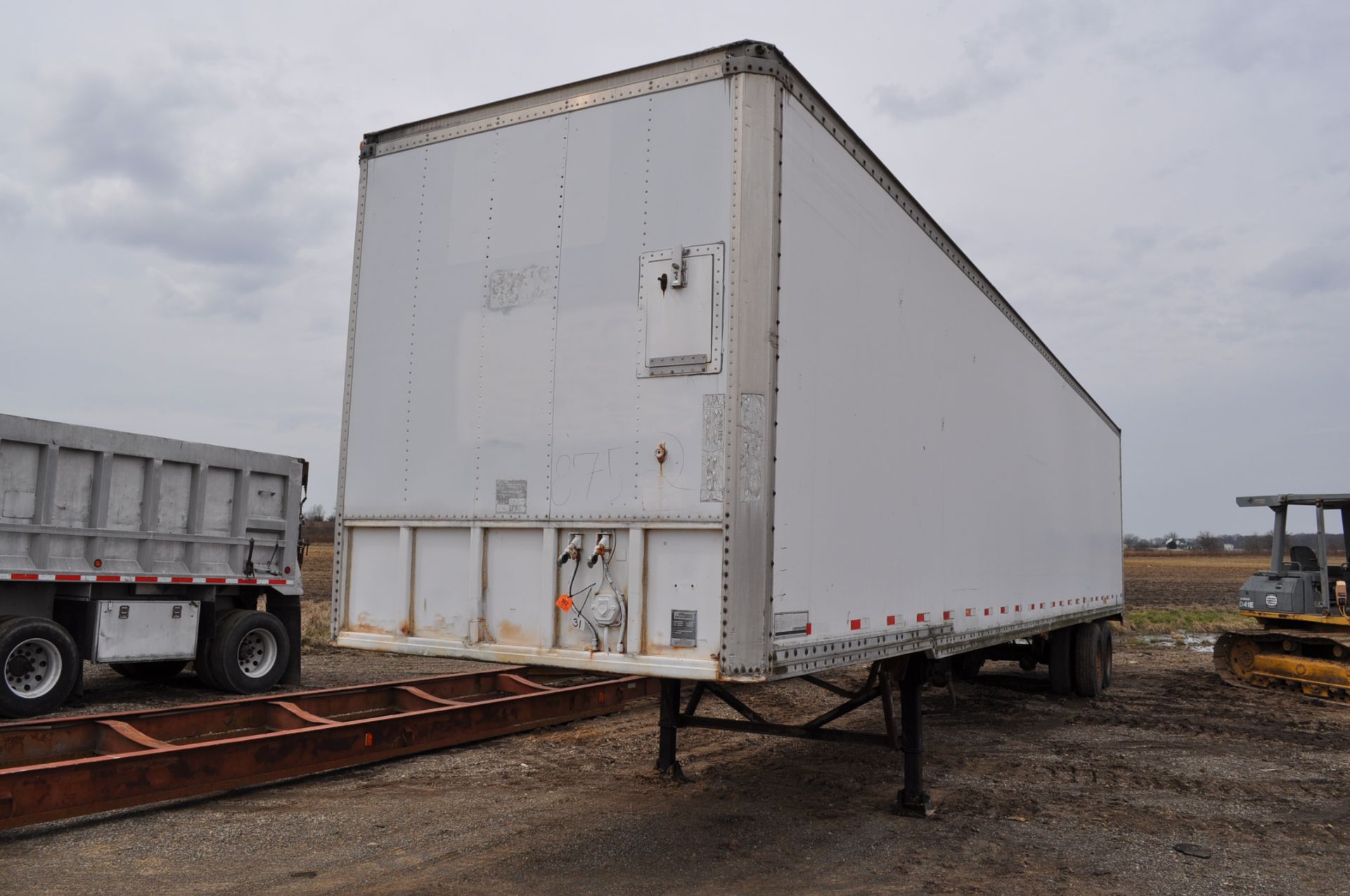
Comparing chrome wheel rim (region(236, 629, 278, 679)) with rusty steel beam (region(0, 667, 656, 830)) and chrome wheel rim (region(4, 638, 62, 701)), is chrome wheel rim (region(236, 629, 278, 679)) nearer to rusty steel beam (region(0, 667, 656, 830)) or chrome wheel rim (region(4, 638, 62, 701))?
chrome wheel rim (region(4, 638, 62, 701))

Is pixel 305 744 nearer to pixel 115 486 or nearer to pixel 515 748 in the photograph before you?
pixel 515 748

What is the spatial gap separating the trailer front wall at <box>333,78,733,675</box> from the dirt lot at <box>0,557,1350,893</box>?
1442 mm

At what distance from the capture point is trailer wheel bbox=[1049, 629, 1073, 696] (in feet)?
42.5

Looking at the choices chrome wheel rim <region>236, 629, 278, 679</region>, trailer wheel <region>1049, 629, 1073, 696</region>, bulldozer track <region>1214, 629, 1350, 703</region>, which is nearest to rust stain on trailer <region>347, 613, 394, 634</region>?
chrome wheel rim <region>236, 629, 278, 679</region>

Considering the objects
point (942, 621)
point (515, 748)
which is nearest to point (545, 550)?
point (942, 621)

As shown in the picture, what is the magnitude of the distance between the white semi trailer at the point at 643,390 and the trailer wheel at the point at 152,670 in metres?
8.08

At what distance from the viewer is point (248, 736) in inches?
302

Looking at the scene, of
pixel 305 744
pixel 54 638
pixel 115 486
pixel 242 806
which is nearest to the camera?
pixel 242 806

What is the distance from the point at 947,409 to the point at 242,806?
227 inches

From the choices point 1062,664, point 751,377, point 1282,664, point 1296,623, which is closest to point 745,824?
point 751,377

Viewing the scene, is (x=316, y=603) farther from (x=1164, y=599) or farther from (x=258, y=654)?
(x=1164, y=599)

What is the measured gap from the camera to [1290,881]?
577cm

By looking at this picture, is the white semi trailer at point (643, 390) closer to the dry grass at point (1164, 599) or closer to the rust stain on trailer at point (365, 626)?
the rust stain on trailer at point (365, 626)

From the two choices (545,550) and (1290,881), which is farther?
(1290,881)
